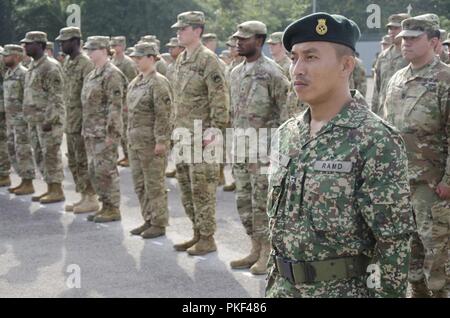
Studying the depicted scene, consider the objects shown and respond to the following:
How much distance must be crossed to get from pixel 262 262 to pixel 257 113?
1.29 metres

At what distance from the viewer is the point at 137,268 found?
6.33 m

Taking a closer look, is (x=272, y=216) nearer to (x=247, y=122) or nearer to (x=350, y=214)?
(x=350, y=214)

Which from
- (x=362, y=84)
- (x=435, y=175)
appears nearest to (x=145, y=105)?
(x=435, y=175)

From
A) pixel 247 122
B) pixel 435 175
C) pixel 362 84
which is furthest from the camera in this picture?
pixel 362 84

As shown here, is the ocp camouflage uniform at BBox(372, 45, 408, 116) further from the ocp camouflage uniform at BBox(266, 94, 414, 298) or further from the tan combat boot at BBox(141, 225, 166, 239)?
the ocp camouflage uniform at BBox(266, 94, 414, 298)

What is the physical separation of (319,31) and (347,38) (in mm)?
117

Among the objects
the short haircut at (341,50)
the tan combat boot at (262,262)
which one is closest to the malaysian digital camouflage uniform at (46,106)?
the tan combat boot at (262,262)

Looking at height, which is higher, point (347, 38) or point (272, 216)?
point (347, 38)

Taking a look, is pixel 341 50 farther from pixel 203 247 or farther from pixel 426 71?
pixel 203 247

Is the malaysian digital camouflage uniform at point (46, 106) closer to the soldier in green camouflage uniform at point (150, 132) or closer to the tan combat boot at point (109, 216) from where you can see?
the tan combat boot at point (109, 216)

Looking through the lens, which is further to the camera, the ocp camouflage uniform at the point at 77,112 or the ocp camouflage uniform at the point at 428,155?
the ocp camouflage uniform at the point at 77,112

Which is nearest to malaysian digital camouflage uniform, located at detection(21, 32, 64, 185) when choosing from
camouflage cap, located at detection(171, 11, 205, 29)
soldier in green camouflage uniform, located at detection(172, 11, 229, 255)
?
soldier in green camouflage uniform, located at detection(172, 11, 229, 255)

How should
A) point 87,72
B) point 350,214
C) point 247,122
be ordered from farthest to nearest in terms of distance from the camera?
point 87,72
point 247,122
point 350,214

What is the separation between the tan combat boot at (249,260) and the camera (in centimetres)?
623
